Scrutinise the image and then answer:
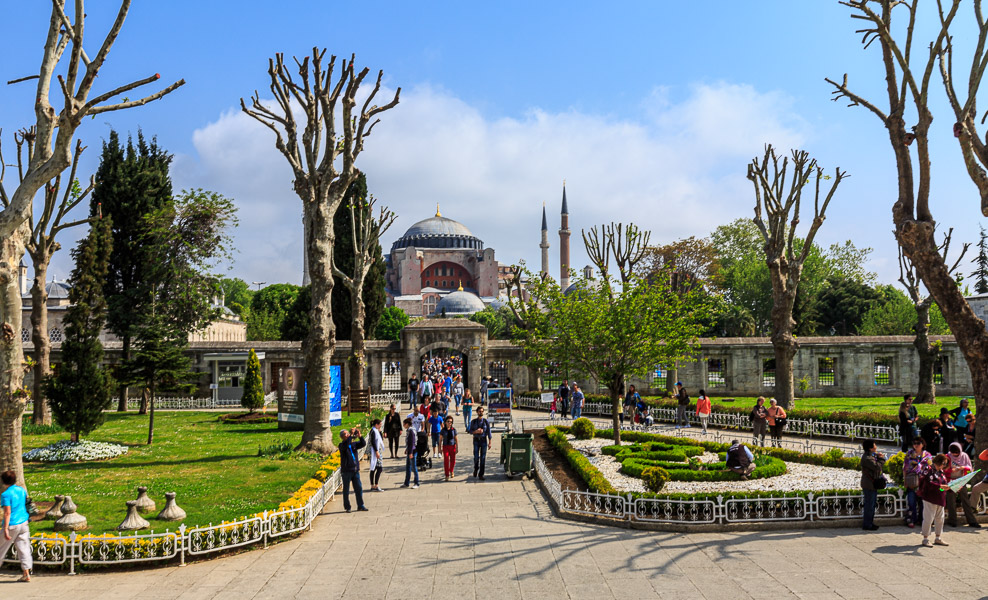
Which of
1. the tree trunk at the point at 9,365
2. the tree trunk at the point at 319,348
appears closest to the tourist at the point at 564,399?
the tree trunk at the point at 319,348

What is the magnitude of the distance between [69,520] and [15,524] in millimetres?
1811

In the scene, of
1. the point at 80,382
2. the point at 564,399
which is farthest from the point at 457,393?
the point at 80,382

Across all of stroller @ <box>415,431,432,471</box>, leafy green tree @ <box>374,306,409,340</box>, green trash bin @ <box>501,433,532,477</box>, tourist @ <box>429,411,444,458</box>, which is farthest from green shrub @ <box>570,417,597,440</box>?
leafy green tree @ <box>374,306,409,340</box>

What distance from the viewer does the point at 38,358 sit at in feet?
73.5

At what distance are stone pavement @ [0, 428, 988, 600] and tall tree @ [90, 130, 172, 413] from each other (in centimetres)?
2477

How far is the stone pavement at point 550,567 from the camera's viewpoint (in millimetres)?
7836

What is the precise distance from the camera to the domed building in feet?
376

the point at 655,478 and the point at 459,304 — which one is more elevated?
the point at 459,304

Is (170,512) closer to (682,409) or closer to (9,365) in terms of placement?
(9,365)

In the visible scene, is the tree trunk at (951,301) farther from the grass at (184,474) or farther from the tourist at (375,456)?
the grass at (184,474)

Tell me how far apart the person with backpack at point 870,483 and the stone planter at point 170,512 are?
10000 millimetres

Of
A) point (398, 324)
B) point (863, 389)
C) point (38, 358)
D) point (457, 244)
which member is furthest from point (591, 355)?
point (457, 244)

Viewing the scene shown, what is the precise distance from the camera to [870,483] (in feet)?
33.6

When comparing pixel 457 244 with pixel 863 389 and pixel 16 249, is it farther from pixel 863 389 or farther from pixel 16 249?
pixel 16 249
